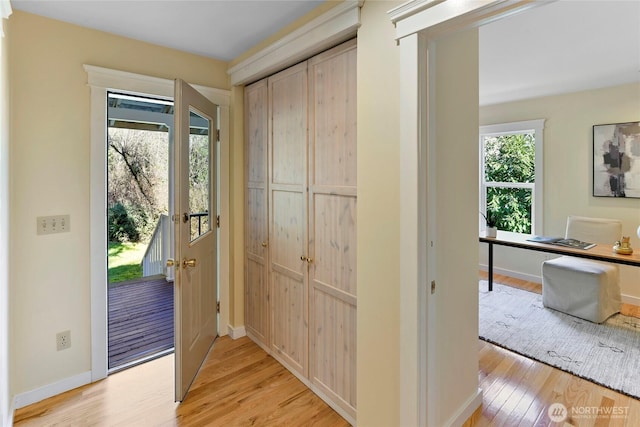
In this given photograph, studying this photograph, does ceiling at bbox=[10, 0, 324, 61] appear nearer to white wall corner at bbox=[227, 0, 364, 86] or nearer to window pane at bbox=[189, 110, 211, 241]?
white wall corner at bbox=[227, 0, 364, 86]

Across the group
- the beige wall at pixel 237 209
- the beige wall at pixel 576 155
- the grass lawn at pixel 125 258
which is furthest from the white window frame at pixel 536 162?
the grass lawn at pixel 125 258

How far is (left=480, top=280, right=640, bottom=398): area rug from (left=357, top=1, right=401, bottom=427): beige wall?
5.47 ft

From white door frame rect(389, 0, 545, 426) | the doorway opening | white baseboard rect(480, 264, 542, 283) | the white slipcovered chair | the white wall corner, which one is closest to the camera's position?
white door frame rect(389, 0, 545, 426)

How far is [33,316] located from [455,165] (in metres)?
2.67

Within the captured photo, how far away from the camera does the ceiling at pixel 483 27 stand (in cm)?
190

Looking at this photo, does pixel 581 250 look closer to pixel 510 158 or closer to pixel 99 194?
pixel 510 158

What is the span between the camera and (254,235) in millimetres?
2725

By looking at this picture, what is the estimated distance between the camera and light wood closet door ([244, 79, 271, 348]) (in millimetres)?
2559

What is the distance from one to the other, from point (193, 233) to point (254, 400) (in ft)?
3.87

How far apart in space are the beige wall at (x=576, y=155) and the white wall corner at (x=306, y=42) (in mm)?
3608

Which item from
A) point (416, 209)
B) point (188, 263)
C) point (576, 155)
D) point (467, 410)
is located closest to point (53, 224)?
point (188, 263)

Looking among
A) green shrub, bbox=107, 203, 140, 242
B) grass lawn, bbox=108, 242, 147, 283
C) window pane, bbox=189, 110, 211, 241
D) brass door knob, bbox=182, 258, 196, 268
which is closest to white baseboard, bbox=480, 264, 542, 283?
window pane, bbox=189, 110, 211, 241

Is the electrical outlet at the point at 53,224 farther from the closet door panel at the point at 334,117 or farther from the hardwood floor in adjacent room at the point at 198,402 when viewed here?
the closet door panel at the point at 334,117

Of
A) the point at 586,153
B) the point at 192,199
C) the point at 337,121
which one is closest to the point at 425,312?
the point at 337,121
